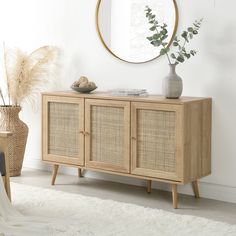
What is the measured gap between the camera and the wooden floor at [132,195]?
443 centimetres

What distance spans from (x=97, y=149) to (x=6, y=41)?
1822 mm

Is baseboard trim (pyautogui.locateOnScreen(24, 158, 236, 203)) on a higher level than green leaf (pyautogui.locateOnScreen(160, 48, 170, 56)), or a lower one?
lower

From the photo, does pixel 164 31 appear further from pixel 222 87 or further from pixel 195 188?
pixel 195 188

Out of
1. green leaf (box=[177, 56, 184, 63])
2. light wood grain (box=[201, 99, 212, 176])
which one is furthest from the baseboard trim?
green leaf (box=[177, 56, 184, 63])

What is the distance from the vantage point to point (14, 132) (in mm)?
5586

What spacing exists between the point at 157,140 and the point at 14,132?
1640 millimetres

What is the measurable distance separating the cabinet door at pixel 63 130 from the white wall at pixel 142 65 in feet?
1.62

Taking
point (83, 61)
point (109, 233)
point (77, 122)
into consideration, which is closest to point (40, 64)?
point (83, 61)

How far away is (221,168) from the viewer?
475 centimetres

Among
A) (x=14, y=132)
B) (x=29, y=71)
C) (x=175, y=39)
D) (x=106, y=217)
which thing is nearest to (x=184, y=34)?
(x=175, y=39)

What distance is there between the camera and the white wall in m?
4.64

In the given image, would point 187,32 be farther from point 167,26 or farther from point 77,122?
point 77,122

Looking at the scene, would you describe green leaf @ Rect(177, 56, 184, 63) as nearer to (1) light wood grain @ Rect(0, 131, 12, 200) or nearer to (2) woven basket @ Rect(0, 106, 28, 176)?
(1) light wood grain @ Rect(0, 131, 12, 200)

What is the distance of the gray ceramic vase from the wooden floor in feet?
2.78
